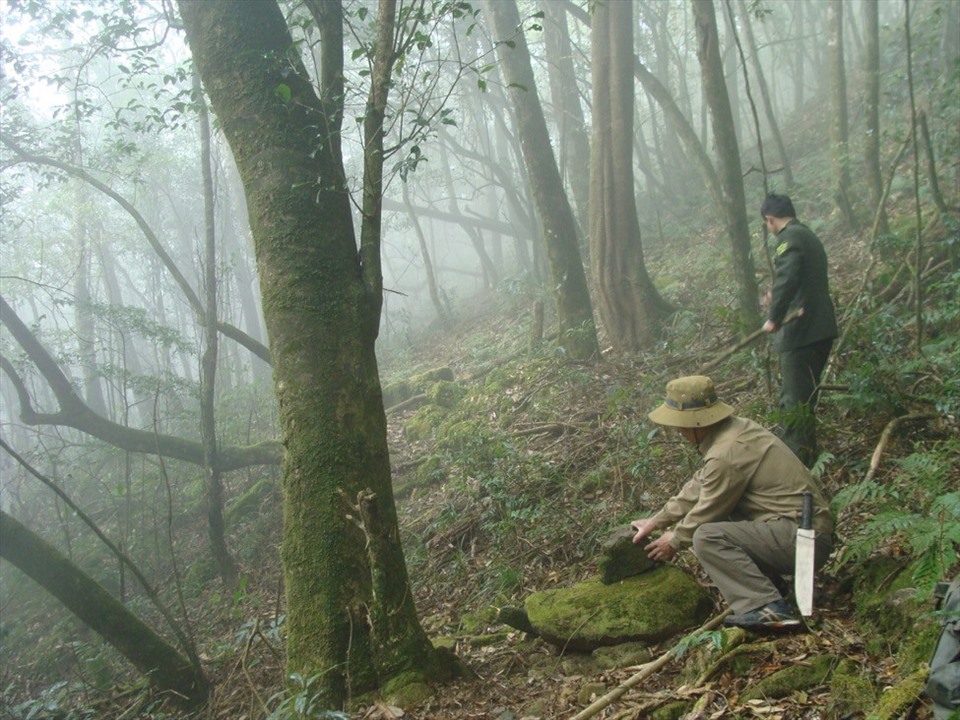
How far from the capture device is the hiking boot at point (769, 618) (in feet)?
12.3

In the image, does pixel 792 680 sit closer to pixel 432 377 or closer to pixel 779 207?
pixel 779 207

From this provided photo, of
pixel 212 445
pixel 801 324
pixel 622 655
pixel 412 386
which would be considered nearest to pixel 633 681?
pixel 622 655

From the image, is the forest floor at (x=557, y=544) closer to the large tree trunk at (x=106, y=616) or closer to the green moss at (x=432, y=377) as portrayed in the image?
the large tree trunk at (x=106, y=616)

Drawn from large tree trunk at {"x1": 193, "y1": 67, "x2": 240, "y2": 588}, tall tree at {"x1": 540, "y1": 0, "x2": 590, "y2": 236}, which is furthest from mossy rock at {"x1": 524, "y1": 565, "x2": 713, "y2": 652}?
tall tree at {"x1": 540, "y1": 0, "x2": 590, "y2": 236}

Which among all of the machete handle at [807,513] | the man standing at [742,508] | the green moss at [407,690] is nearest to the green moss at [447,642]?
the green moss at [407,690]

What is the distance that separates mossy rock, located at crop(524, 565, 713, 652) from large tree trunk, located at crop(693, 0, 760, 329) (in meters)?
4.34

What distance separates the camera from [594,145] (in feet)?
35.5

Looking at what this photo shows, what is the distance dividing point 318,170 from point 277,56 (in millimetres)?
810

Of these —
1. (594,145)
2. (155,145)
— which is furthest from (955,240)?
(155,145)

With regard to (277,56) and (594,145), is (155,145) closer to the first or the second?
(594,145)

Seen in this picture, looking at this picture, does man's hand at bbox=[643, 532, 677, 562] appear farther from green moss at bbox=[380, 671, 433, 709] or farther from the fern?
green moss at bbox=[380, 671, 433, 709]

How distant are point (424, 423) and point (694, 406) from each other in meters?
A: 7.82

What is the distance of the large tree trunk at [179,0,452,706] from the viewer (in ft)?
13.5

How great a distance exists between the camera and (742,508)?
14.0 ft
